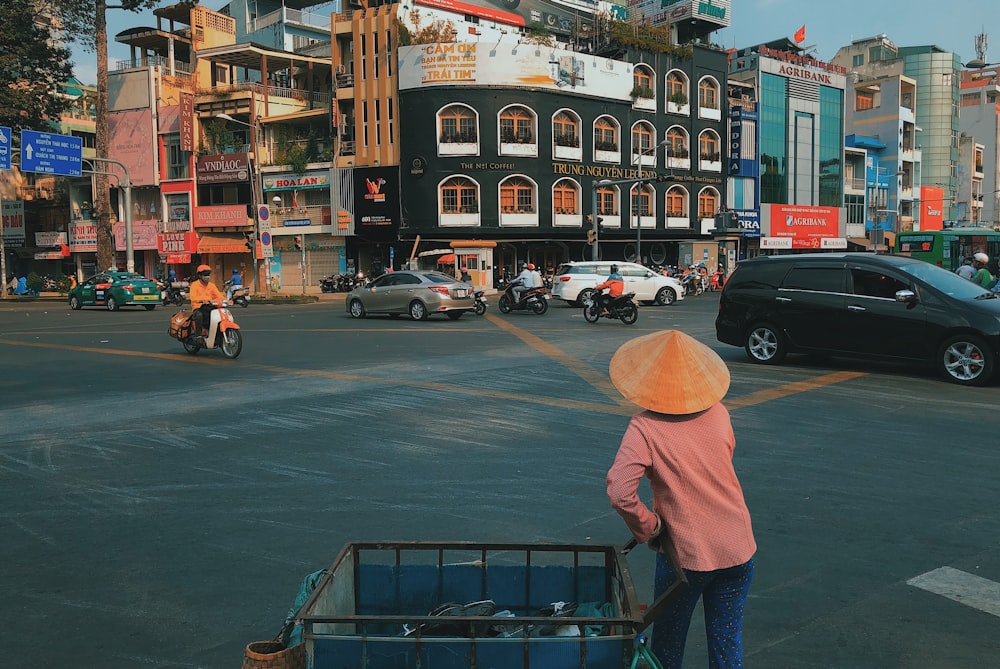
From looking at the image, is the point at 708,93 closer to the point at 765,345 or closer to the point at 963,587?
the point at 765,345

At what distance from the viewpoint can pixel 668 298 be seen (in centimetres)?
2955

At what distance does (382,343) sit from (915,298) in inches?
378

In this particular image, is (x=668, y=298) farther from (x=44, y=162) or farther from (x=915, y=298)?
(x=44, y=162)

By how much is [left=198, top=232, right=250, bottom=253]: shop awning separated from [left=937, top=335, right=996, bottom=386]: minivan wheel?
137 ft

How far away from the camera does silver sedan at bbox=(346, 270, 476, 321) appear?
22.6m

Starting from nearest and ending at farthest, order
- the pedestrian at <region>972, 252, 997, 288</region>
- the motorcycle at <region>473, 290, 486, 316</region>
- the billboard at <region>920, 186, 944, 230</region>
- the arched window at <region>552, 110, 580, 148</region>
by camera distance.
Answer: the pedestrian at <region>972, 252, 997, 288</region>, the motorcycle at <region>473, 290, 486, 316</region>, the arched window at <region>552, 110, 580, 148</region>, the billboard at <region>920, 186, 944, 230</region>

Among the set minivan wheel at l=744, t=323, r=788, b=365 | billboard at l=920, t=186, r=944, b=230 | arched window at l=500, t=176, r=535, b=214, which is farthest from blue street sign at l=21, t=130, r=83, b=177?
billboard at l=920, t=186, r=944, b=230

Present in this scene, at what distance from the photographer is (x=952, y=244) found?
36.8 metres

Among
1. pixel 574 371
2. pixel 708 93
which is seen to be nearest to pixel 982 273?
pixel 574 371

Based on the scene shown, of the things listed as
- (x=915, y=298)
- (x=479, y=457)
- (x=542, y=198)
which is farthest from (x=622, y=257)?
(x=479, y=457)

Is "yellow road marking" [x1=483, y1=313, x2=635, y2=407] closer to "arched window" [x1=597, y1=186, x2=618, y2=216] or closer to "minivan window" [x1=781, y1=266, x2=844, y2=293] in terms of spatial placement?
"minivan window" [x1=781, y1=266, x2=844, y2=293]

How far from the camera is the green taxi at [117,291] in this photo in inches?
1171

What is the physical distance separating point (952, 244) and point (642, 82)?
20.3 m

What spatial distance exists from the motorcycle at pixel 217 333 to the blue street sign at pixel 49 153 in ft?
81.5
